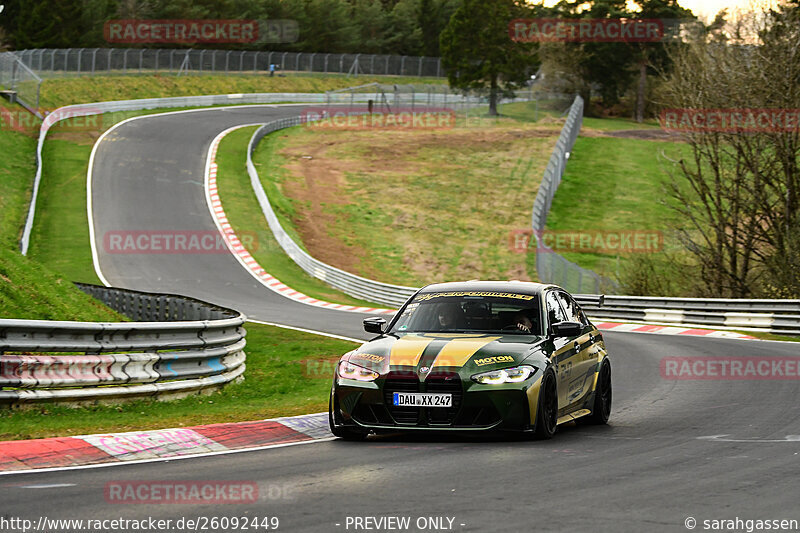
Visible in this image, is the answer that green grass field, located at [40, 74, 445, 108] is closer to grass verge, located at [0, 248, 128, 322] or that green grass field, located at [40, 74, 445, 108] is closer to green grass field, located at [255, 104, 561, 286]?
green grass field, located at [255, 104, 561, 286]

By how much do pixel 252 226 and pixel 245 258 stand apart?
4.37 meters

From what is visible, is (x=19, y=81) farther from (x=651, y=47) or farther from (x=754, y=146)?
(x=651, y=47)

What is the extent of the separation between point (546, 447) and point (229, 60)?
3187 inches

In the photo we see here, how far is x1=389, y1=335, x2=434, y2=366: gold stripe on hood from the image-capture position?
949 cm

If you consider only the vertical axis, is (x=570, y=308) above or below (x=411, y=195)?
above

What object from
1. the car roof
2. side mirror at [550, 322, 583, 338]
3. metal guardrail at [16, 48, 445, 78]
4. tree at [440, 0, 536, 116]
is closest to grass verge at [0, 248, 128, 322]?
the car roof

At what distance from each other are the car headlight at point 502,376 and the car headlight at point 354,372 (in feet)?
3.03

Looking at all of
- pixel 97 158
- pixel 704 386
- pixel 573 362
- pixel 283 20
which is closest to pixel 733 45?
pixel 704 386

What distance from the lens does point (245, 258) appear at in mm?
39125

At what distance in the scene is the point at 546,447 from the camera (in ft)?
30.1

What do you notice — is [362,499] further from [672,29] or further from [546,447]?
[672,29]

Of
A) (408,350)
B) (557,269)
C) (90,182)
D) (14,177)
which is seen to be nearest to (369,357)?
(408,350)

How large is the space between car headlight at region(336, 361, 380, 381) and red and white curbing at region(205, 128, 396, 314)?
20.4 m

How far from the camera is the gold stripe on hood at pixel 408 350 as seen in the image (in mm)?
9492
